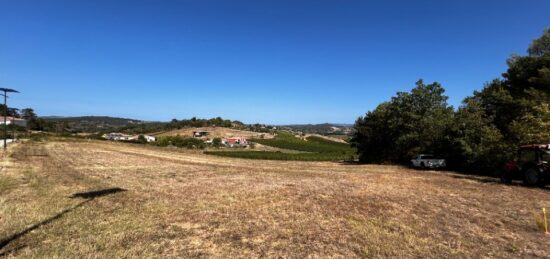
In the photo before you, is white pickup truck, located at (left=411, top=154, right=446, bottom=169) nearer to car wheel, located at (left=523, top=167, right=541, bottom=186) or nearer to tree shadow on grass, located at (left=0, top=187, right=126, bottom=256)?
car wheel, located at (left=523, top=167, right=541, bottom=186)

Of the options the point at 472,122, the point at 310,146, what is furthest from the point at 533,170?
the point at 310,146

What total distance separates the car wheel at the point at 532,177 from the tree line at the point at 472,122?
13.8 ft

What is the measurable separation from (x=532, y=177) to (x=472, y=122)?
39.1 ft

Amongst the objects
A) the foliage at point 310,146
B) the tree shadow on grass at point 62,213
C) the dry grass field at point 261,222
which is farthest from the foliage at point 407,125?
the foliage at point 310,146

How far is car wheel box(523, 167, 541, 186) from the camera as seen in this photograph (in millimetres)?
16969

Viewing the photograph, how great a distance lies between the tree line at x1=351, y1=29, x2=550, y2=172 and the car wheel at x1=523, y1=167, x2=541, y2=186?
4.21 m

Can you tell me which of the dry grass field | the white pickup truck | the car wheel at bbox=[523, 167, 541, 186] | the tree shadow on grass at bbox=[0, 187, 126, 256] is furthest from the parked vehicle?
the tree shadow on grass at bbox=[0, 187, 126, 256]

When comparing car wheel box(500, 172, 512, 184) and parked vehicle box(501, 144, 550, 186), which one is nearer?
parked vehicle box(501, 144, 550, 186)

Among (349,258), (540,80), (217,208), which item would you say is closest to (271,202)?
(217,208)

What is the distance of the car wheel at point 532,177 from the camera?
16969 millimetres

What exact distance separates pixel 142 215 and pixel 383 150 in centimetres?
3723

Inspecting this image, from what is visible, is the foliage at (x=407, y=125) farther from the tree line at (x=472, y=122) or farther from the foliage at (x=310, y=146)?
the foliage at (x=310, y=146)

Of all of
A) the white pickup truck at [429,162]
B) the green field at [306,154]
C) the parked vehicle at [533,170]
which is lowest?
the green field at [306,154]

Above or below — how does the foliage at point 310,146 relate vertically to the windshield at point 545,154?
below
